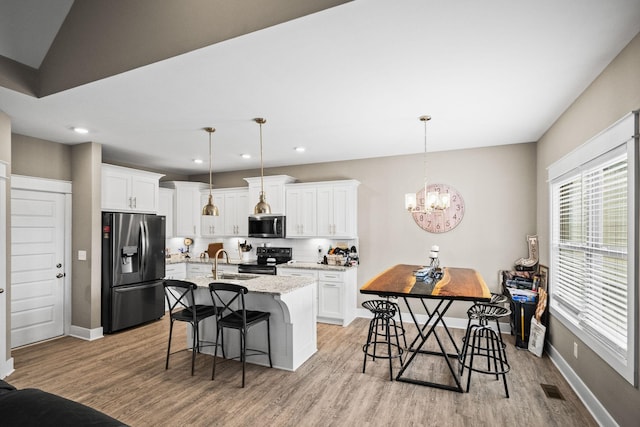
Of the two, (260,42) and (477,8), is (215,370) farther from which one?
(477,8)

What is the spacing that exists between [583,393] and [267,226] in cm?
467

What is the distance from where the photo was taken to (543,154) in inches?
169

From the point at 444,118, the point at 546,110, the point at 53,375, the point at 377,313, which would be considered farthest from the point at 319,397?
the point at 546,110

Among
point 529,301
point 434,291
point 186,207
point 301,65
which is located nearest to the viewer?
point 301,65

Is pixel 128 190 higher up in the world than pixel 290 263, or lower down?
higher up

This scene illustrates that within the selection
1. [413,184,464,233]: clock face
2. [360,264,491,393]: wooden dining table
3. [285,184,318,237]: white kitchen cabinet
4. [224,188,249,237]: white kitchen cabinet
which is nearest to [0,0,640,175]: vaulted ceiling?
[413,184,464,233]: clock face

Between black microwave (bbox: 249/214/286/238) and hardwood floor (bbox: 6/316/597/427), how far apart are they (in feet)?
7.84

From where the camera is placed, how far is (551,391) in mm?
3049

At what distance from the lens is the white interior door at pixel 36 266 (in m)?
4.21

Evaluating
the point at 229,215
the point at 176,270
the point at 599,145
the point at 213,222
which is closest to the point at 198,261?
the point at 176,270

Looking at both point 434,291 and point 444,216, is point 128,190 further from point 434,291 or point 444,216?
point 444,216

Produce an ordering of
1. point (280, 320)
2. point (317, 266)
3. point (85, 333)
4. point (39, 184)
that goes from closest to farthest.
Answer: point (280, 320) → point (39, 184) → point (85, 333) → point (317, 266)

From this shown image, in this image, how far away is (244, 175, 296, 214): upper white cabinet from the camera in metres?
5.96

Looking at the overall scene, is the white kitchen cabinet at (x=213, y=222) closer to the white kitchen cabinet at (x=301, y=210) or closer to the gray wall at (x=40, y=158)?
the white kitchen cabinet at (x=301, y=210)
